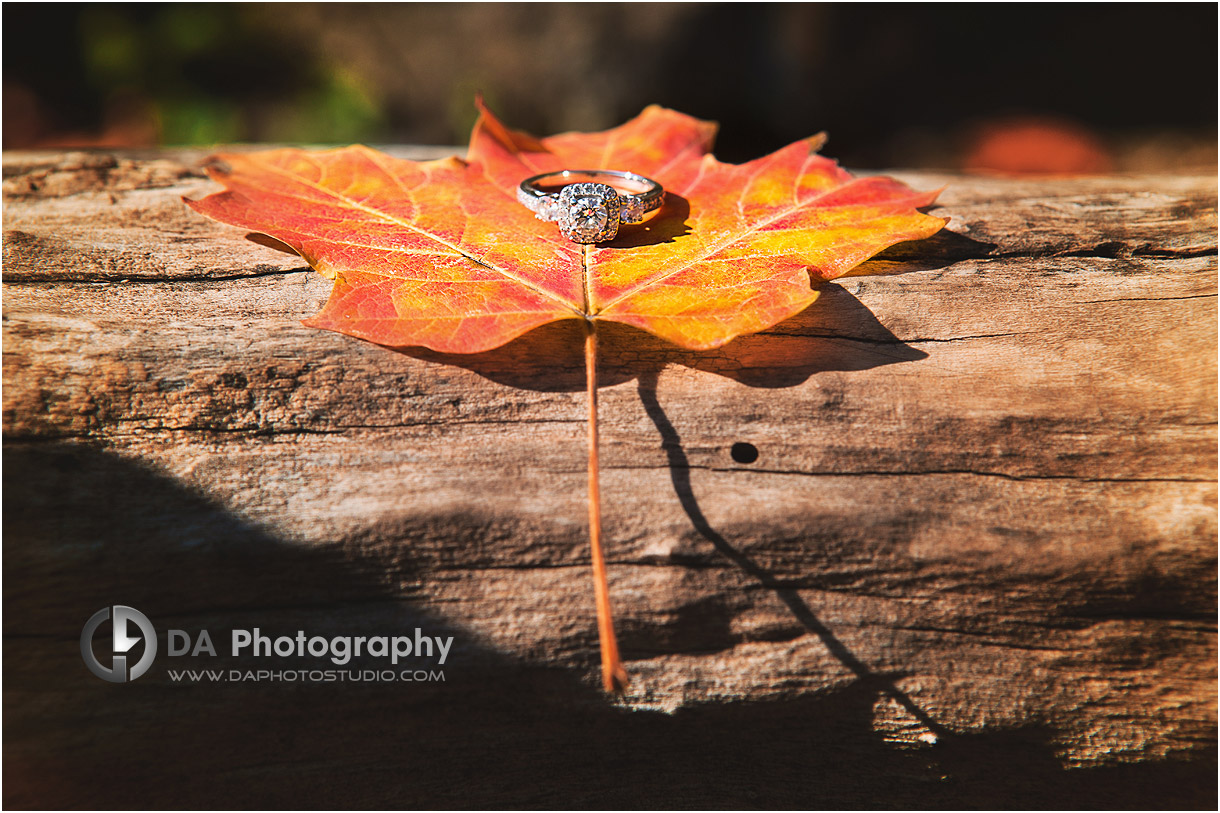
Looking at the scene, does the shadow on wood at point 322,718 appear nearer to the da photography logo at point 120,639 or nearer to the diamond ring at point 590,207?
the da photography logo at point 120,639

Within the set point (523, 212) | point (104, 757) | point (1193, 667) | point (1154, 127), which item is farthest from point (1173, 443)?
point (1154, 127)

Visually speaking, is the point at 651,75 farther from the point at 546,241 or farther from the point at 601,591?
the point at 601,591

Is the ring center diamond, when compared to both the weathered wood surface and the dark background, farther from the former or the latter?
the dark background

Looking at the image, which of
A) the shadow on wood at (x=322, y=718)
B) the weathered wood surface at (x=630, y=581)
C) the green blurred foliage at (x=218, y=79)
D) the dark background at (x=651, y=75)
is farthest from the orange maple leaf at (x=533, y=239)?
the green blurred foliage at (x=218, y=79)

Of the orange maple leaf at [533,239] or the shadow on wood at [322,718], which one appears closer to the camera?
the shadow on wood at [322,718]

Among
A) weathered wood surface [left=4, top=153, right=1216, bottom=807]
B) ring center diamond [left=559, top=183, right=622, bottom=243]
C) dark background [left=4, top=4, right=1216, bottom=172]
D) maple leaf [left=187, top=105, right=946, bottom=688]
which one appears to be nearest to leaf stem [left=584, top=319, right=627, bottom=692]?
maple leaf [left=187, top=105, right=946, bottom=688]

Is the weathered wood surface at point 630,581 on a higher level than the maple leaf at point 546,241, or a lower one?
lower

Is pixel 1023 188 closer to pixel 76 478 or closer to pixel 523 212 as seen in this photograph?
pixel 523 212
